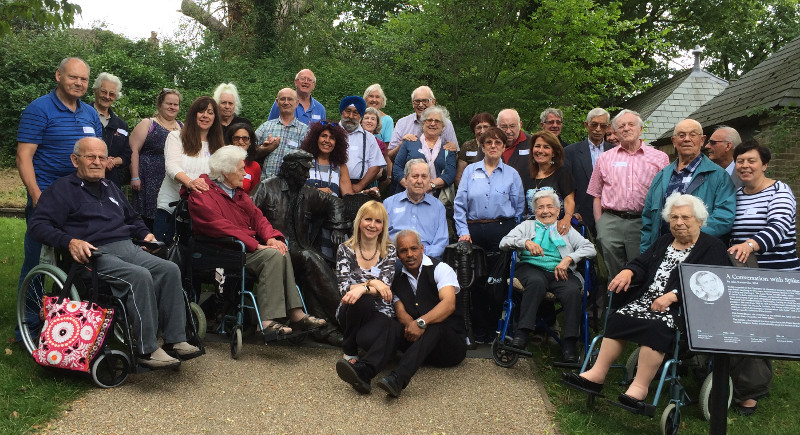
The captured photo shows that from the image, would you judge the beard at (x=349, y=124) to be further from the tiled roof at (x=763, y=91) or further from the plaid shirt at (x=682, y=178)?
the tiled roof at (x=763, y=91)

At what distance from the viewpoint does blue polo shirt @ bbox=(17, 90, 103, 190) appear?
487 cm

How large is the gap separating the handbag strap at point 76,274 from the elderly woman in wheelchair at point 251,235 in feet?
3.26

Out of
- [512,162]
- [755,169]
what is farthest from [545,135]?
[755,169]

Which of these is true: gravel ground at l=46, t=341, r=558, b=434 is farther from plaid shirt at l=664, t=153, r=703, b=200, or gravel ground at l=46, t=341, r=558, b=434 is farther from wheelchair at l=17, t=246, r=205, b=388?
plaid shirt at l=664, t=153, r=703, b=200

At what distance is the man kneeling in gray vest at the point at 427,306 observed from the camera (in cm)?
471

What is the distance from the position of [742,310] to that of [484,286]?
249cm

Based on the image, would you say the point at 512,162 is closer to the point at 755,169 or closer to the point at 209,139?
the point at 755,169

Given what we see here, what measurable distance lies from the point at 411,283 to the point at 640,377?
1.72m

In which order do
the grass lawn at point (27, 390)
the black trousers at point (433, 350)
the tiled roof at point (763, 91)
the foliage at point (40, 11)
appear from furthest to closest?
the tiled roof at point (763, 91) → the foliage at point (40, 11) → the black trousers at point (433, 350) → the grass lawn at point (27, 390)

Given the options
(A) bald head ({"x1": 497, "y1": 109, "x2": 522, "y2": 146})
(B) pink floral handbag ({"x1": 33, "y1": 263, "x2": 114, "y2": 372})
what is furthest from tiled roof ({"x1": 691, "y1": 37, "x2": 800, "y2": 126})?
(B) pink floral handbag ({"x1": 33, "y1": 263, "x2": 114, "y2": 372})

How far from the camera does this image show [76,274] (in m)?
4.24

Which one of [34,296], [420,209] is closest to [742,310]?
[420,209]

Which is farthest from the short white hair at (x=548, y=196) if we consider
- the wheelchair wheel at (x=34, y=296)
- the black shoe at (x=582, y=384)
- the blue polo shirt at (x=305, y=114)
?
the wheelchair wheel at (x=34, y=296)

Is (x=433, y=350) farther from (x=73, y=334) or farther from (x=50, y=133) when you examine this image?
(x=50, y=133)
